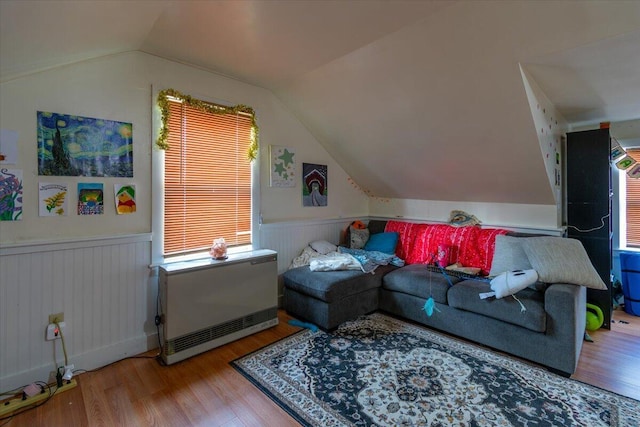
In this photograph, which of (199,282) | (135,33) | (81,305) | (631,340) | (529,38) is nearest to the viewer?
(529,38)

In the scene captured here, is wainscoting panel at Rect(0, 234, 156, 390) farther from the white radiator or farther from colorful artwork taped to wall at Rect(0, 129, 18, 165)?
colorful artwork taped to wall at Rect(0, 129, 18, 165)

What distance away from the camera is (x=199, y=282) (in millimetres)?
2543

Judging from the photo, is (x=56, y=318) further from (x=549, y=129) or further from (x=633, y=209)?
(x=633, y=209)

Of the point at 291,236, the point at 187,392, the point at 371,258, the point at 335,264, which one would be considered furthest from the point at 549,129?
the point at 187,392

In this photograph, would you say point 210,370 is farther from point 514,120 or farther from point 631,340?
point 631,340

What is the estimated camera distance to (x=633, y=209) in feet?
12.2

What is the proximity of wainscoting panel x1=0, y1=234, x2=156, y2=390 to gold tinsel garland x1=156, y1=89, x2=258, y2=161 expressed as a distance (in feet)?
2.76

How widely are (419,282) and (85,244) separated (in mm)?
2744

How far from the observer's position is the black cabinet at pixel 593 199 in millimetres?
2988

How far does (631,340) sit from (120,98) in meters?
4.69

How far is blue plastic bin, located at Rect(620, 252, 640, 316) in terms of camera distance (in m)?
3.32

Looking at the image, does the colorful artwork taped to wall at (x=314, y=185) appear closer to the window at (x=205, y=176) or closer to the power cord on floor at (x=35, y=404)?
the window at (x=205, y=176)

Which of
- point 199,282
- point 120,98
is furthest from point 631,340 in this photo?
point 120,98

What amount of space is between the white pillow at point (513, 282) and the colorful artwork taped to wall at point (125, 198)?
291 cm
